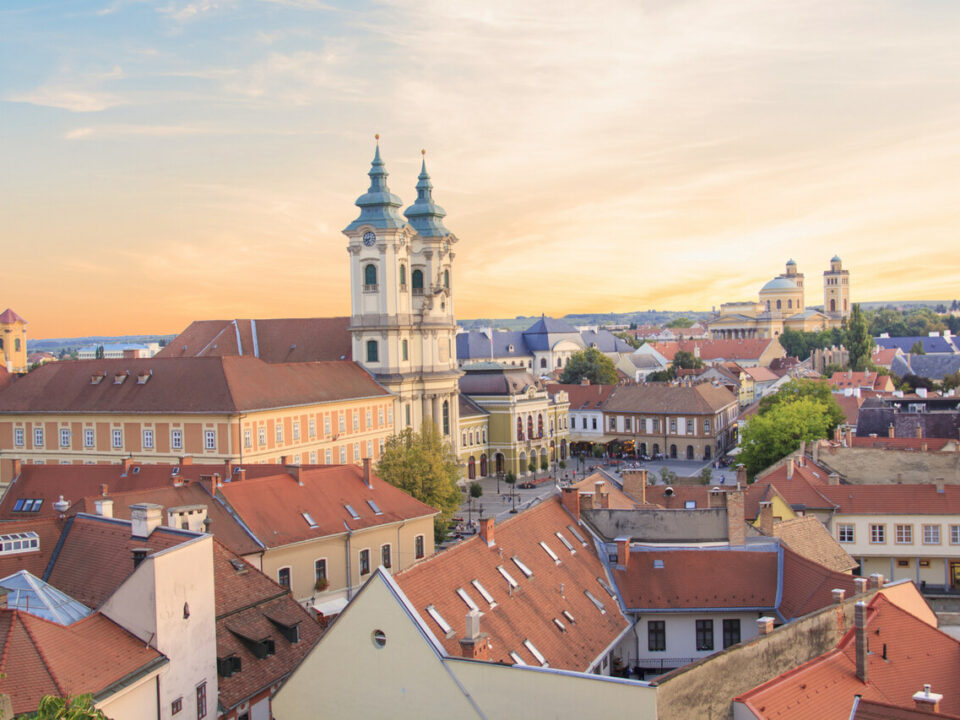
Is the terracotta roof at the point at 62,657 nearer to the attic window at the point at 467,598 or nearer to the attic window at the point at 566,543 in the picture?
the attic window at the point at 467,598

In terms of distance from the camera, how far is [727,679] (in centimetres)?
1950

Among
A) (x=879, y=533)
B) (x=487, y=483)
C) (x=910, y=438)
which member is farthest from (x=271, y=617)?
(x=487, y=483)

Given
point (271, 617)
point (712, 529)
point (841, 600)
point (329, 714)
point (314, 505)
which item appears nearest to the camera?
point (329, 714)

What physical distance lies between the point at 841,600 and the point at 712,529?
30.3 ft

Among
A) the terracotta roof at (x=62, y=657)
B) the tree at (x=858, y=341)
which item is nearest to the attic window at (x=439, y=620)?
the terracotta roof at (x=62, y=657)

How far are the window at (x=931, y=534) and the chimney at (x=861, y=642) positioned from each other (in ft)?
79.1

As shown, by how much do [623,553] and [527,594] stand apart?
5.40m

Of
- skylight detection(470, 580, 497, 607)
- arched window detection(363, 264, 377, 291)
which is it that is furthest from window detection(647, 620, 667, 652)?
arched window detection(363, 264, 377, 291)

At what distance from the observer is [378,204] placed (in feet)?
247

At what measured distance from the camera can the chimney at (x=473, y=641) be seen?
2067 centimetres

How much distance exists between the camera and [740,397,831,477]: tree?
61500 mm

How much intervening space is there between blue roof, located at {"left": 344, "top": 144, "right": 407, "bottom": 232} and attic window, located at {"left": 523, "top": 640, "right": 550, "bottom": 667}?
53.7 m

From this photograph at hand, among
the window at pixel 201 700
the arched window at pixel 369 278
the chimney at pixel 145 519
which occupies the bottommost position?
the window at pixel 201 700

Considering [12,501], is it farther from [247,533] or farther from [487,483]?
[487,483]
